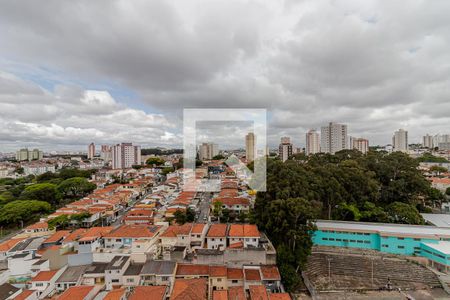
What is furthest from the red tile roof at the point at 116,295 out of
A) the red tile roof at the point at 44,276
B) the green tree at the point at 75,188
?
the green tree at the point at 75,188

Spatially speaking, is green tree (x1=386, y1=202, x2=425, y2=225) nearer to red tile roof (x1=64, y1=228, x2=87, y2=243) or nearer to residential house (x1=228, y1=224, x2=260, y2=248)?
residential house (x1=228, y1=224, x2=260, y2=248)

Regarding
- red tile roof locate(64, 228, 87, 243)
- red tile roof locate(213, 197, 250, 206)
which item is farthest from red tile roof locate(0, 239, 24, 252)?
red tile roof locate(213, 197, 250, 206)

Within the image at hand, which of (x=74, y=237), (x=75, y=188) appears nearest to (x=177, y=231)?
(x=74, y=237)


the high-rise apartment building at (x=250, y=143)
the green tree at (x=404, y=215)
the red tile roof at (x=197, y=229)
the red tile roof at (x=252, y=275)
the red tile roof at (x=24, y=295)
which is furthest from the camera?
the high-rise apartment building at (x=250, y=143)

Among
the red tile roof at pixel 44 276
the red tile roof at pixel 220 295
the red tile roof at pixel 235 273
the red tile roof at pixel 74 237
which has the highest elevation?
the red tile roof at pixel 74 237

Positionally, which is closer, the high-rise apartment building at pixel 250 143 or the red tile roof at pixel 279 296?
the red tile roof at pixel 279 296

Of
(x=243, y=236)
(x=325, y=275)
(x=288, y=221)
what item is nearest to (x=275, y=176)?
(x=288, y=221)

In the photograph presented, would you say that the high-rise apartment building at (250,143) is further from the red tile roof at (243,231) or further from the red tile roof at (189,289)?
the red tile roof at (189,289)
